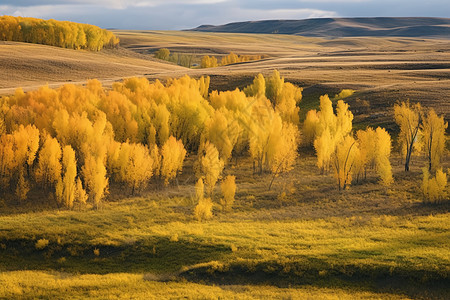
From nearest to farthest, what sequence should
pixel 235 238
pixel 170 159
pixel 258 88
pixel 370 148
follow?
pixel 235 238
pixel 170 159
pixel 370 148
pixel 258 88

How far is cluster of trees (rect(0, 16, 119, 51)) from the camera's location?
16762 centimetres

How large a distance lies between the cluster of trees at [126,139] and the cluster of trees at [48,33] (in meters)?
104

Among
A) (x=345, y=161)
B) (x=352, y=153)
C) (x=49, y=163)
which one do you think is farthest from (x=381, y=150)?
(x=49, y=163)

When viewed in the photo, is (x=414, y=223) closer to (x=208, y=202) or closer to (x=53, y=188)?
(x=208, y=202)

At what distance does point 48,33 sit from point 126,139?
125084mm

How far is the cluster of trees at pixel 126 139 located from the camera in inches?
1967

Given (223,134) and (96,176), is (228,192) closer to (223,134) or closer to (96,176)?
(96,176)

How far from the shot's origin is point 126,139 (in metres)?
63.6

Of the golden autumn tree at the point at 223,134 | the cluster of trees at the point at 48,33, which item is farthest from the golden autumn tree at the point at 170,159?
the cluster of trees at the point at 48,33

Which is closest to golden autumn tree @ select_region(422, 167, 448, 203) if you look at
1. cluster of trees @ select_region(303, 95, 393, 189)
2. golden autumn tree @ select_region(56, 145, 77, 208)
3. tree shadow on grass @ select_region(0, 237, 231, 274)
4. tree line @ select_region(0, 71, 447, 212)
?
tree line @ select_region(0, 71, 447, 212)

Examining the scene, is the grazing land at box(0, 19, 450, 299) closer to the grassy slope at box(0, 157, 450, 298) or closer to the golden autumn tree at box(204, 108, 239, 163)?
the grassy slope at box(0, 157, 450, 298)

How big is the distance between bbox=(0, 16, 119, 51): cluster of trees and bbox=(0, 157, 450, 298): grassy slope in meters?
138

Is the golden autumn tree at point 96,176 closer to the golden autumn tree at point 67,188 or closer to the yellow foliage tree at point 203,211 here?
the golden autumn tree at point 67,188

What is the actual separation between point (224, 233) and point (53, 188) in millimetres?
23264
